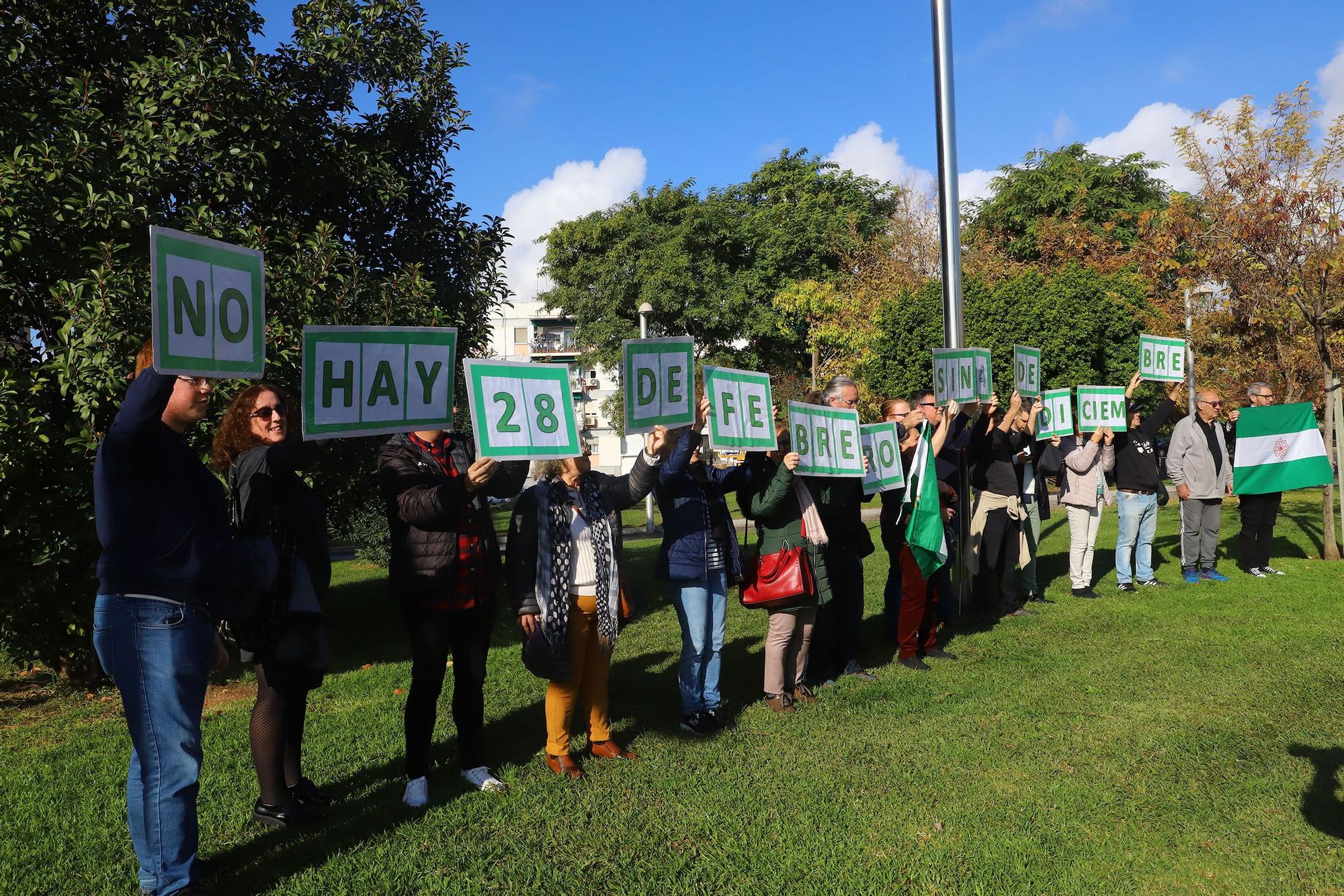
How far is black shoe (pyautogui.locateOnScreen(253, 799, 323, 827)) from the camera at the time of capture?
4.41 meters

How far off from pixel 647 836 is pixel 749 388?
2.79 metres

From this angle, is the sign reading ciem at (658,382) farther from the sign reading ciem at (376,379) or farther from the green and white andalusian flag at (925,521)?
the green and white andalusian flag at (925,521)

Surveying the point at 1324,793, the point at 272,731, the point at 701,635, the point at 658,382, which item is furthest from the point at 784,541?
the point at 272,731

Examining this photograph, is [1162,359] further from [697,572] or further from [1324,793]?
[697,572]

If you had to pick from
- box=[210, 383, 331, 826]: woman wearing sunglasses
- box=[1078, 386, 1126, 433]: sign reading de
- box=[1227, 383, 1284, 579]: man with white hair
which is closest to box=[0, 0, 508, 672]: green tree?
box=[210, 383, 331, 826]: woman wearing sunglasses

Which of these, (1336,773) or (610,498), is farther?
(610,498)

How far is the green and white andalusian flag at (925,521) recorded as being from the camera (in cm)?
720

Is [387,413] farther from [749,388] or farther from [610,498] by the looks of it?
[749,388]

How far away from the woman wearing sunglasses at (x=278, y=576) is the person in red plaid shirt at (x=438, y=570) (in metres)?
0.40

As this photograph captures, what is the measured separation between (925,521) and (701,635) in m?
2.37

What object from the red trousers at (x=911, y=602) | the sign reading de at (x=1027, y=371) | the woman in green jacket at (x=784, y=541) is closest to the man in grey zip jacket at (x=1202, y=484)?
the sign reading de at (x=1027, y=371)

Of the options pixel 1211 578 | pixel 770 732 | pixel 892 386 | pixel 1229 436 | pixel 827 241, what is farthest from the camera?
pixel 827 241

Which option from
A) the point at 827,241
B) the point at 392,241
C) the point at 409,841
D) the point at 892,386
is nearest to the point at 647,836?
the point at 409,841

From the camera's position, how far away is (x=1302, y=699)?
241 inches
